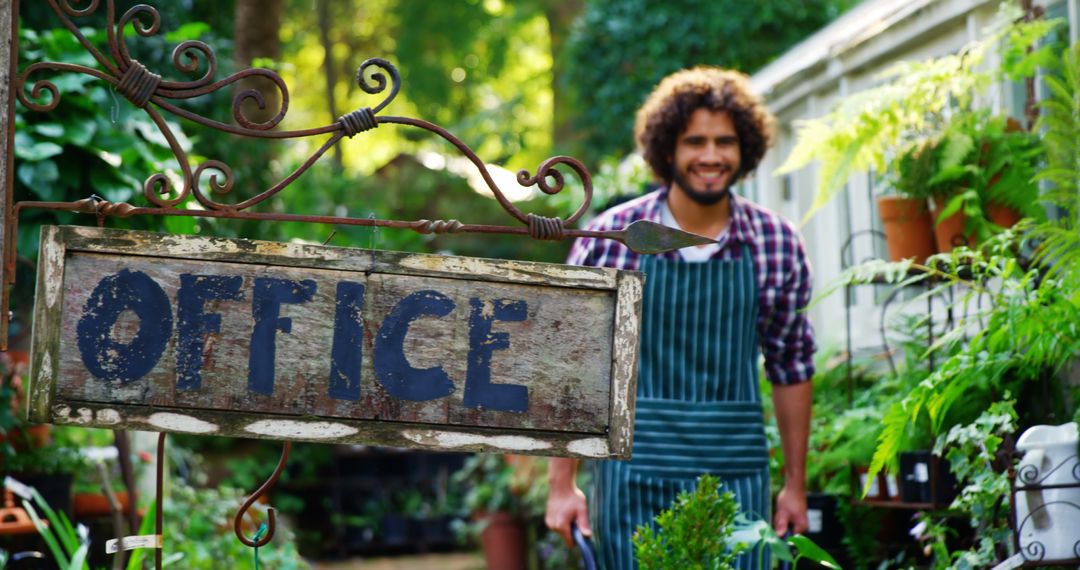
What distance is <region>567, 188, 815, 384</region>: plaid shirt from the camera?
3498 mm

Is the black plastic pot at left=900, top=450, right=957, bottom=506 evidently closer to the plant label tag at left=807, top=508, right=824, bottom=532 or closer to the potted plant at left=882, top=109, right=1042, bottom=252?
the plant label tag at left=807, top=508, right=824, bottom=532

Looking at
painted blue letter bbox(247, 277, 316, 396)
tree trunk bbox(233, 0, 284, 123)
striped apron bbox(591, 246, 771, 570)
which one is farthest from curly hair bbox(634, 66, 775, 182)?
tree trunk bbox(233, 0, 284, 123)

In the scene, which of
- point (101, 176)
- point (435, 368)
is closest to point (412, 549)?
point (101, 176)

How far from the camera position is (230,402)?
204 cm

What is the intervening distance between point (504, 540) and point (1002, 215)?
494cm

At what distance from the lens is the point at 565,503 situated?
11.2ft

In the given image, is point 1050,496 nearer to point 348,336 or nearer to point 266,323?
point 348,336

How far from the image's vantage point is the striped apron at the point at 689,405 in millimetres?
3340

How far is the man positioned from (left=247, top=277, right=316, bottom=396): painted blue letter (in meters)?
1.45

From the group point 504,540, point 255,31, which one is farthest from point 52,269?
point 255,31

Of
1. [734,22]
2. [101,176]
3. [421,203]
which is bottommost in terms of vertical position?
[101,176]

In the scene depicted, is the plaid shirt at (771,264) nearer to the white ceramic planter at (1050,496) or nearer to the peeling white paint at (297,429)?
the white ceramic planter at (1050,496)

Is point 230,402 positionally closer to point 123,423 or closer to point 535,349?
point 123,423

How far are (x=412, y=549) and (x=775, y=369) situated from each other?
290 inches
